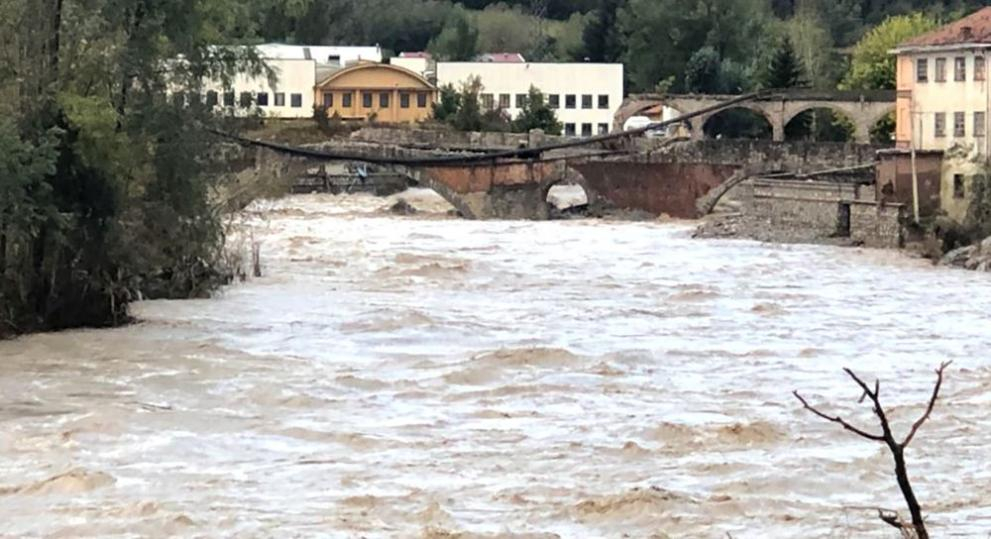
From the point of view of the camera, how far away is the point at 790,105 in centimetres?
7462

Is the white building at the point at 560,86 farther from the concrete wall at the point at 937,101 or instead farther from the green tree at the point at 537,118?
the concrete wall at the point at 937,101

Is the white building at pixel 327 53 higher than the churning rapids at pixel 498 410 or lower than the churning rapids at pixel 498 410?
higher

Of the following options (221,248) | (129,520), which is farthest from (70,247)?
(129,520)

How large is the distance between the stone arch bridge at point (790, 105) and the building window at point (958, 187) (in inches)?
667

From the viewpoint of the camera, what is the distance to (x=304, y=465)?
20250mm

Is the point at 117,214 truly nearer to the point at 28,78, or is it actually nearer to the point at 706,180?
the point at 28,78

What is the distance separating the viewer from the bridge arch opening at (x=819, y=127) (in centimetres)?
8225

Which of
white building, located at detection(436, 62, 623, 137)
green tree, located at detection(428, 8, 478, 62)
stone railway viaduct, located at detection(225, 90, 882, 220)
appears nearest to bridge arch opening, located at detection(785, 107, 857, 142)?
stone railway viaduct, located at detection(225, 90, 882, 220)

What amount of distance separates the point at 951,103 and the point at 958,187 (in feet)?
11.3

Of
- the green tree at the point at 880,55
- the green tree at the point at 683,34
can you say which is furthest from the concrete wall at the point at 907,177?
the green tree at the point at 683,34

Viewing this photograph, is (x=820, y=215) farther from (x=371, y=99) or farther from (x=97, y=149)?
(x=371, y=99)

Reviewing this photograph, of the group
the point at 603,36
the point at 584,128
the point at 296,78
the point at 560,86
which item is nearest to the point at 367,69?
the point at 296,78

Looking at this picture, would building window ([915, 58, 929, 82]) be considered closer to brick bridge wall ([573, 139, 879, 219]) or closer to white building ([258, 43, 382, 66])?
brick bridge wall ([573, 139, 879, 219])

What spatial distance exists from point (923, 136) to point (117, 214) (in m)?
32.2
